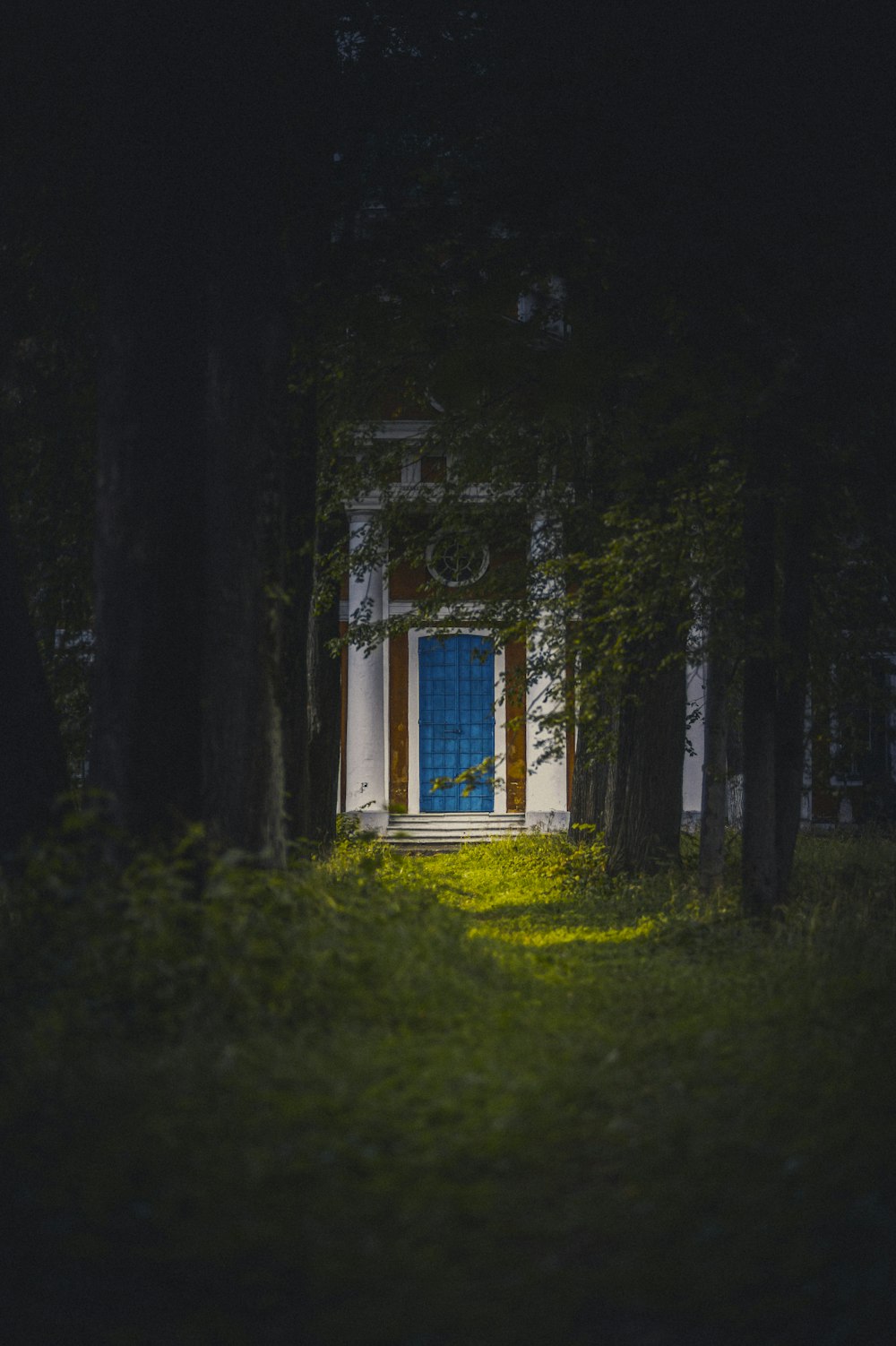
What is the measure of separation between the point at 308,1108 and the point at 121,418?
400cm

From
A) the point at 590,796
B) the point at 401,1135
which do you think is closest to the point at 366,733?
the point at 590,796

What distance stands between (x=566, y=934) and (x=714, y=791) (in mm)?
2032

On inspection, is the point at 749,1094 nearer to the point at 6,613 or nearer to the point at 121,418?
the point at 121,418

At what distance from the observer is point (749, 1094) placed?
15.6ft

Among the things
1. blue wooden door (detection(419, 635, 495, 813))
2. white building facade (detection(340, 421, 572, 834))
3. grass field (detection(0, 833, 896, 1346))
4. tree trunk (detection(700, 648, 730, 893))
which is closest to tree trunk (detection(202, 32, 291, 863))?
grass field (detection(0, 833, 896, 1346))

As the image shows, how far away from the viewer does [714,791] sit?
1105cm

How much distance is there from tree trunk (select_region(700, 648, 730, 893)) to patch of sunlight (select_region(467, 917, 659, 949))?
3.09ft

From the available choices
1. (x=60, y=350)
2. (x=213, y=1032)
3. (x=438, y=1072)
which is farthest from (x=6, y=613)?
(x=438, y=1072)

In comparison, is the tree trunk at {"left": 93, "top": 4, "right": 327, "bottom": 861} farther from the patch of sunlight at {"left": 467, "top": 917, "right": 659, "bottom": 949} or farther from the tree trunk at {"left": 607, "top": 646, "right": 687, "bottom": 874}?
the tree trunk at {"left": 607, "top": 646, "right": 687, "bottom": 874}

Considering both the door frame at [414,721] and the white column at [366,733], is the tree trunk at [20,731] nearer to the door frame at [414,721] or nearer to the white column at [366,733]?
the white column at [366,733]

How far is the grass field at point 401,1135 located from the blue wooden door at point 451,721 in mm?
12762

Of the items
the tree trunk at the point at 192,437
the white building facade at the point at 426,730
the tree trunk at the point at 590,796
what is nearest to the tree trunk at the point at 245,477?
the tree trunk at the point at 192,437

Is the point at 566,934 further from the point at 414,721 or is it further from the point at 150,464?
the point at 414,721

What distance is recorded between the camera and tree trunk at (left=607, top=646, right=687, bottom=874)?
1306 centimetres
